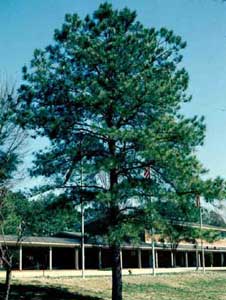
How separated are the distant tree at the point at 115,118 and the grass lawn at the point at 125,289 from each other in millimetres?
3867

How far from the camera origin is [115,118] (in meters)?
22.8

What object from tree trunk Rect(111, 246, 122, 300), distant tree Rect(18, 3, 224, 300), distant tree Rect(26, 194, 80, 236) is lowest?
tree trunk Rect(111, 246, 122, 300)

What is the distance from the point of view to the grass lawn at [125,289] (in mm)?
24719

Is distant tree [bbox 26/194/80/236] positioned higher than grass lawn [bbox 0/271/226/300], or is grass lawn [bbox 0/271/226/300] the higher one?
distant tree [bbox 26/194/80/236]

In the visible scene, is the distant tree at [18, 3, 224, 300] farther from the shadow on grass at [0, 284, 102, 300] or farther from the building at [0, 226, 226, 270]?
the building at [0, 226, 226, 270]

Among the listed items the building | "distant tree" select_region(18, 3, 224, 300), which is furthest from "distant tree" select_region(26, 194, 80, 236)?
the building

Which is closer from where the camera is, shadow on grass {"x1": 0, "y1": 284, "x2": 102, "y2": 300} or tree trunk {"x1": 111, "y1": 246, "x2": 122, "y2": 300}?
tree trunk {"x1": 111, "y1": 246, "x2": 122, "y2": 300}

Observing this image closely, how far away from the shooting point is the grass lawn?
2472cm

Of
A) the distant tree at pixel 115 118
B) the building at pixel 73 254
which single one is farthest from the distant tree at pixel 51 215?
the building at pixel 73 254

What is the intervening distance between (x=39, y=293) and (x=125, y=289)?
6.47 m

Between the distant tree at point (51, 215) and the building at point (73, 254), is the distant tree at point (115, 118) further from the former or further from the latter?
the building at point (73, 254)

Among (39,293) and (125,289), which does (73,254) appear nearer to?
(125,289)

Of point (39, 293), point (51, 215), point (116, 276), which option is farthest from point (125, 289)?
point (51, 215)

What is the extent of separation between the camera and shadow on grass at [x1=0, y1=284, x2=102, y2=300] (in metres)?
23.2
